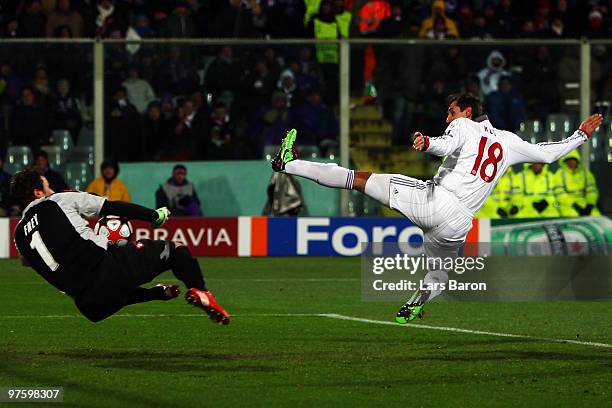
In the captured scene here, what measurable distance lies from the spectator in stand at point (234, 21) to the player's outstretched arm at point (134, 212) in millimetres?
14088

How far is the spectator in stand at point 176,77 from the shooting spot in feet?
72.7

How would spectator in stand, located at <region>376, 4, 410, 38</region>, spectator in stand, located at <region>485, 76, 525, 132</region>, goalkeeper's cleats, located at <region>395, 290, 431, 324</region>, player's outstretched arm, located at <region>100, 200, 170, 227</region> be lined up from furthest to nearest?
spectator in stand, located at <region>376, 4, 410, 38</region> < spectator in stand, located at <region>485, 76, 525, 132</region> < goalkeeper's cleats, located at <region>395, 290, 431, 324</region> < player's outstretched arm, located at <region>100, 200, 170, 227</region>

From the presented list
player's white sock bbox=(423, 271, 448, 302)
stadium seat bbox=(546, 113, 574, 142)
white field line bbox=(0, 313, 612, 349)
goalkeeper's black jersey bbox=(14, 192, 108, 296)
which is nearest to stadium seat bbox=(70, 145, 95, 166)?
stadium seat bbox=(546, 113, 574, 142)

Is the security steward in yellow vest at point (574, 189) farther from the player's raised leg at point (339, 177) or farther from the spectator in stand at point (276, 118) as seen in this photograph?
the player's raised leg at point (339, 177)

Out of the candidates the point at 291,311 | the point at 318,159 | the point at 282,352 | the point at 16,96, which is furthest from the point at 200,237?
the point at 282,352

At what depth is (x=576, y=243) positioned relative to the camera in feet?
71.5

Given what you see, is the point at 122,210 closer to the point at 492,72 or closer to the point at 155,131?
the point at 155,131

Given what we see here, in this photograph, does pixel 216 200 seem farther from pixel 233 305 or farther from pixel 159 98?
pixel 233 305

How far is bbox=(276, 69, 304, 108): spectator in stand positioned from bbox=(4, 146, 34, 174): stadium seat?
4001 millimetres

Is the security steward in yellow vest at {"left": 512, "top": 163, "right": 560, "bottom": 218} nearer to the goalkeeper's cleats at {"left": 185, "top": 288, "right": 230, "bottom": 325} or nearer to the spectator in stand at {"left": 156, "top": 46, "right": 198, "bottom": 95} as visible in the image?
the spectator in stand at {"left": 156, "top": 46, "right": 198, "bottom": 95}

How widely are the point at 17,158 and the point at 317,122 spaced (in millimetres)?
4685

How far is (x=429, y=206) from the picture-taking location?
1227 centimetres

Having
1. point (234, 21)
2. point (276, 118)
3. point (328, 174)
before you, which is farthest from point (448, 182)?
point (234, 21)

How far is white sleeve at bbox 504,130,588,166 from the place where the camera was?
12.6 metres
